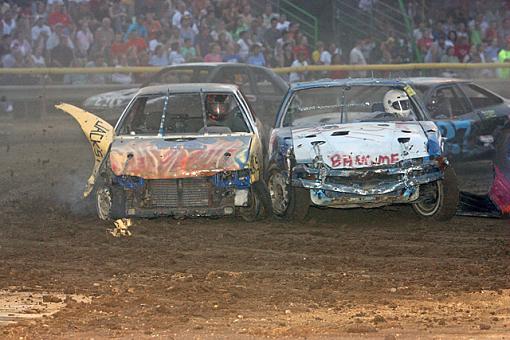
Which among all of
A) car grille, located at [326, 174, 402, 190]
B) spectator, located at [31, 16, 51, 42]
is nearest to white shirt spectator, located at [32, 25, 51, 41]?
spectator, located at [31, 16, 51, 42]

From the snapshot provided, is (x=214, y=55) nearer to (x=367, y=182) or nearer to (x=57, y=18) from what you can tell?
(x=57, y=18)

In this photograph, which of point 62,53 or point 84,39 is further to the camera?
point 84,39

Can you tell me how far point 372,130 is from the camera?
11.7 meters

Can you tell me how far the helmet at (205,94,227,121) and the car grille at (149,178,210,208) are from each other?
145 centimetres

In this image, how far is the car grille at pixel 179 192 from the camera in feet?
37.7

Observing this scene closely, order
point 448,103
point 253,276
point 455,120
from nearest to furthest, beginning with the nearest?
point 253,276
point 455,120
point 448,103

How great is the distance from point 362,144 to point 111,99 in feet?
33.6

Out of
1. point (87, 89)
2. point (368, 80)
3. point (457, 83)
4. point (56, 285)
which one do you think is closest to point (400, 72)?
point (87, 89)

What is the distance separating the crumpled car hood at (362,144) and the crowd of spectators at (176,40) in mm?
10969

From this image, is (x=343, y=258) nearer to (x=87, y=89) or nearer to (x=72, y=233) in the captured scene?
(x=72, y=233)

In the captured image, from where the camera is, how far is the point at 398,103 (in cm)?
1252

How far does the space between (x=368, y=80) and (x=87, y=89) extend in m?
10.9

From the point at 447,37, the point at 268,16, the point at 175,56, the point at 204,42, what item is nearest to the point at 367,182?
the point at 175,56

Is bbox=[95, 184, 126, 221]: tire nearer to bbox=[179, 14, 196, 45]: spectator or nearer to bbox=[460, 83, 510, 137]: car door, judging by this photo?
bbox=[460, 83, 510, 137]: car door
